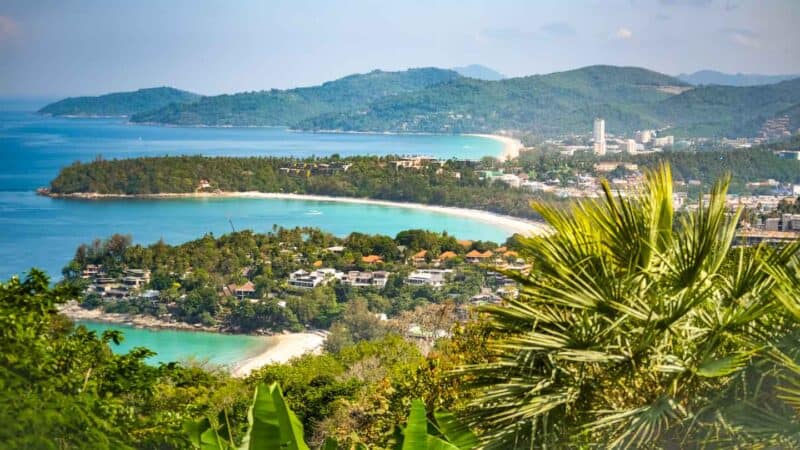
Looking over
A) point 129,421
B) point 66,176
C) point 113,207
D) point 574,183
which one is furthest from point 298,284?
point 129,421

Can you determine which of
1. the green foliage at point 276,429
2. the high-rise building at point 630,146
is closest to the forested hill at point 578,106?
the high-rise building at point 630,146

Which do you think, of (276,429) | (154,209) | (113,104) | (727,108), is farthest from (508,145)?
(276,429)

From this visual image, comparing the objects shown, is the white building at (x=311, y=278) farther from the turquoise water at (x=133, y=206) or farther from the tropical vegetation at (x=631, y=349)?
the tropical vegetation at (x=631, y=349)

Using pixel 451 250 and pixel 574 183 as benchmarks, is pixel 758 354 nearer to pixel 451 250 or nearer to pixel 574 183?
pixel 451 250

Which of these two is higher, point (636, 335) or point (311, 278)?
point (636, 335)

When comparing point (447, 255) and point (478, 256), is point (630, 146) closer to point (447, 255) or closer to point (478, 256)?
point (447, 255)

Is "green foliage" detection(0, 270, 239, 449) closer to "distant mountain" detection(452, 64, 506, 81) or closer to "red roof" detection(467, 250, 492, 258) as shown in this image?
"red roof" detection(467, 250, 492, 258)

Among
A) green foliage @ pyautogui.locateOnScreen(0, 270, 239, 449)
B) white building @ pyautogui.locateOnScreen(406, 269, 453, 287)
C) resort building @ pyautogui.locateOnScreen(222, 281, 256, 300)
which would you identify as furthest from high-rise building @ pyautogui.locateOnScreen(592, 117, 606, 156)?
green foliage @ pyautogui.locateOnScreen(0, 270, 239, 449)
